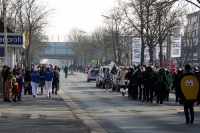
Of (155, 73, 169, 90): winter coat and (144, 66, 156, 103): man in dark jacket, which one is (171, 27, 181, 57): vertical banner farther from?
(155, 73, 169, 90): winter coat

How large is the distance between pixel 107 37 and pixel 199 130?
225ft

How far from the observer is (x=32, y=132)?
45.7 feet

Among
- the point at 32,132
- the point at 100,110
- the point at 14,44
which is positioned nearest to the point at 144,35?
the point at 14,44

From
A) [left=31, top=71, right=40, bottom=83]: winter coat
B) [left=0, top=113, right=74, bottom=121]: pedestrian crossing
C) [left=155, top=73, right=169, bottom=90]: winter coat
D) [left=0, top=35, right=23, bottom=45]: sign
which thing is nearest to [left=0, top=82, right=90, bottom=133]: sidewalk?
[left=0, top=113, right=74, bottom=121]: pedestrian crossing

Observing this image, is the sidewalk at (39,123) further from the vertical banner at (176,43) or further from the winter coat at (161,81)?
the vertical banner at (176,43)

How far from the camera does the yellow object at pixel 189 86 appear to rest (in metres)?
16.0

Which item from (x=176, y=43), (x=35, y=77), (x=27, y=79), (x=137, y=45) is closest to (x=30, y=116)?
(x=35, y=77)

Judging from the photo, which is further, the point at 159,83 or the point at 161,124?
the point at 159,83

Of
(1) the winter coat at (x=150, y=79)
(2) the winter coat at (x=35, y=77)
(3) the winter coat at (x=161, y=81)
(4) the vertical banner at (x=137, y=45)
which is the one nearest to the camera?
(3) the winter coat at (x=161, y=81)

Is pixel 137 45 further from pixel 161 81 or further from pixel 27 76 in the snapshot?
pixel 161 81

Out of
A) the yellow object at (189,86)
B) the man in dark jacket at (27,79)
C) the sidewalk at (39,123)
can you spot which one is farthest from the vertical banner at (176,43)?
the yellow object at (189,86)

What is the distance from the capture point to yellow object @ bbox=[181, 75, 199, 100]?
1599 centimetres

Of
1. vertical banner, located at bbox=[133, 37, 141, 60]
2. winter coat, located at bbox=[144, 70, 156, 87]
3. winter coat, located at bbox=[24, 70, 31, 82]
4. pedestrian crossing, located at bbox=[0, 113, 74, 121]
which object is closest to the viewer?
pedestrian crossing, located at bbox=[0, 113, 74, 121]

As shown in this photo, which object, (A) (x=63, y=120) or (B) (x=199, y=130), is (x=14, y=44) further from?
(B) (x=199, y=130)
